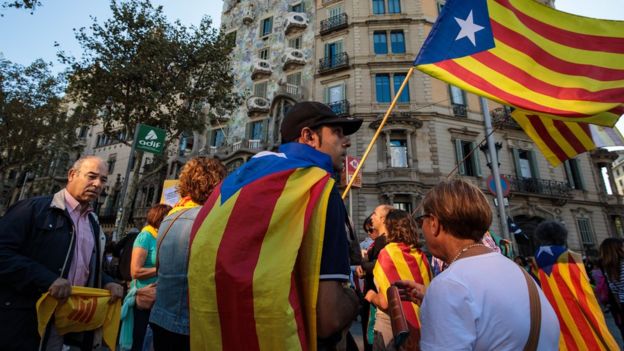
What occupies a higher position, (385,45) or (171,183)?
(385,45)

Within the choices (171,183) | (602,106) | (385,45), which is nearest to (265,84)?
(385,45)

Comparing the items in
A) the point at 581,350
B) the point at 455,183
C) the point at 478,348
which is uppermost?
the point at 455,183

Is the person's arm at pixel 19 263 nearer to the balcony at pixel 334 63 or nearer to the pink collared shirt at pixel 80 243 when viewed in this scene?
the pink collared shirt at pixel 80 243

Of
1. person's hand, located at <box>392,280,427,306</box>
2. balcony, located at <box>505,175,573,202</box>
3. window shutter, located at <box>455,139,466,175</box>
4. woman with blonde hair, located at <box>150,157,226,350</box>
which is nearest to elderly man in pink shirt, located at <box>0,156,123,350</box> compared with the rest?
woman with blonde hair, located at <box>150,157,226,350</box>

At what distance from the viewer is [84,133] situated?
116ft

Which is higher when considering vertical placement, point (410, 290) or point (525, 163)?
point (525, 163)

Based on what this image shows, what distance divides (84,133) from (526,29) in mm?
41490

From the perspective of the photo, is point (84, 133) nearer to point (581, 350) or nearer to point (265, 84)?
point (265, 84)

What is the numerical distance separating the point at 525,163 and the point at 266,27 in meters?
21.5

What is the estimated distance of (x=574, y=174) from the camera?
2019 centimetres

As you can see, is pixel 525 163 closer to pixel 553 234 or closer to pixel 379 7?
pixel 379 7

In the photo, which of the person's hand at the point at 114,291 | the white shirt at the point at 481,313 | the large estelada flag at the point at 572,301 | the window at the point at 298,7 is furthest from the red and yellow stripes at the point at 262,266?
the window at the point at 298,7

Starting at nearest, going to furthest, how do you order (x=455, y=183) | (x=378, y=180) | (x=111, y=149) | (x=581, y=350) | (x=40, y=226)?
1. (x=455, y=183)
2. (x=40, y=226)
3. (x=581, y=350)
4. (x=378, y=180)
5. (x=111, y=149)

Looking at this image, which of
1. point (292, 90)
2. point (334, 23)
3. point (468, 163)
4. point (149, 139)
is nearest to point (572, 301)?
point (149, 139)
